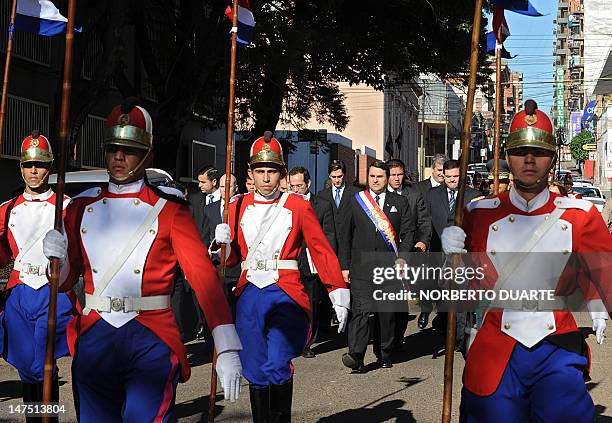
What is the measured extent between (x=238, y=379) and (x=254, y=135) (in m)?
20.4

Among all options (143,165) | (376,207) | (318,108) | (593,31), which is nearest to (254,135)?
(318,108)

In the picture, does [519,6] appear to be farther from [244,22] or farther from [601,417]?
[244,22]

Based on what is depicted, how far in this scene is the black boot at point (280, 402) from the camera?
23.1 feet

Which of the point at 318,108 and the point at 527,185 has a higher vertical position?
the point at 318,108

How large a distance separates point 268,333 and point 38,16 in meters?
2.66

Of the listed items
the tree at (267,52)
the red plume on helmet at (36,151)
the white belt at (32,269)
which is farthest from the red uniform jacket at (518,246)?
the tree at (267,52)

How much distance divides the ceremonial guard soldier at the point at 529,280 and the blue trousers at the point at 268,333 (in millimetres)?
2067

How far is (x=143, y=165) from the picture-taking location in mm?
5016

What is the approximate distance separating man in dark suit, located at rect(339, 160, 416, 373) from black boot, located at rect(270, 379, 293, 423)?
361 centimetres

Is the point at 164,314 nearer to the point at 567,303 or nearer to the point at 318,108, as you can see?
the point at 567,303

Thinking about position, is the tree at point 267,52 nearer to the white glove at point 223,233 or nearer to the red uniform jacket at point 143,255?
the white glove at point 223,233

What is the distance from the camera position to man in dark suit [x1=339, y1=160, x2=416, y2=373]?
10.9 metres

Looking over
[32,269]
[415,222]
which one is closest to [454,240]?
[32,269]

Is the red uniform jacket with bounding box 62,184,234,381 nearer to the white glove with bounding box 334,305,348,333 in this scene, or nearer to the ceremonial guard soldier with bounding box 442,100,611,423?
the ceremonial guard soldier with bounding box 442,100,611,423
